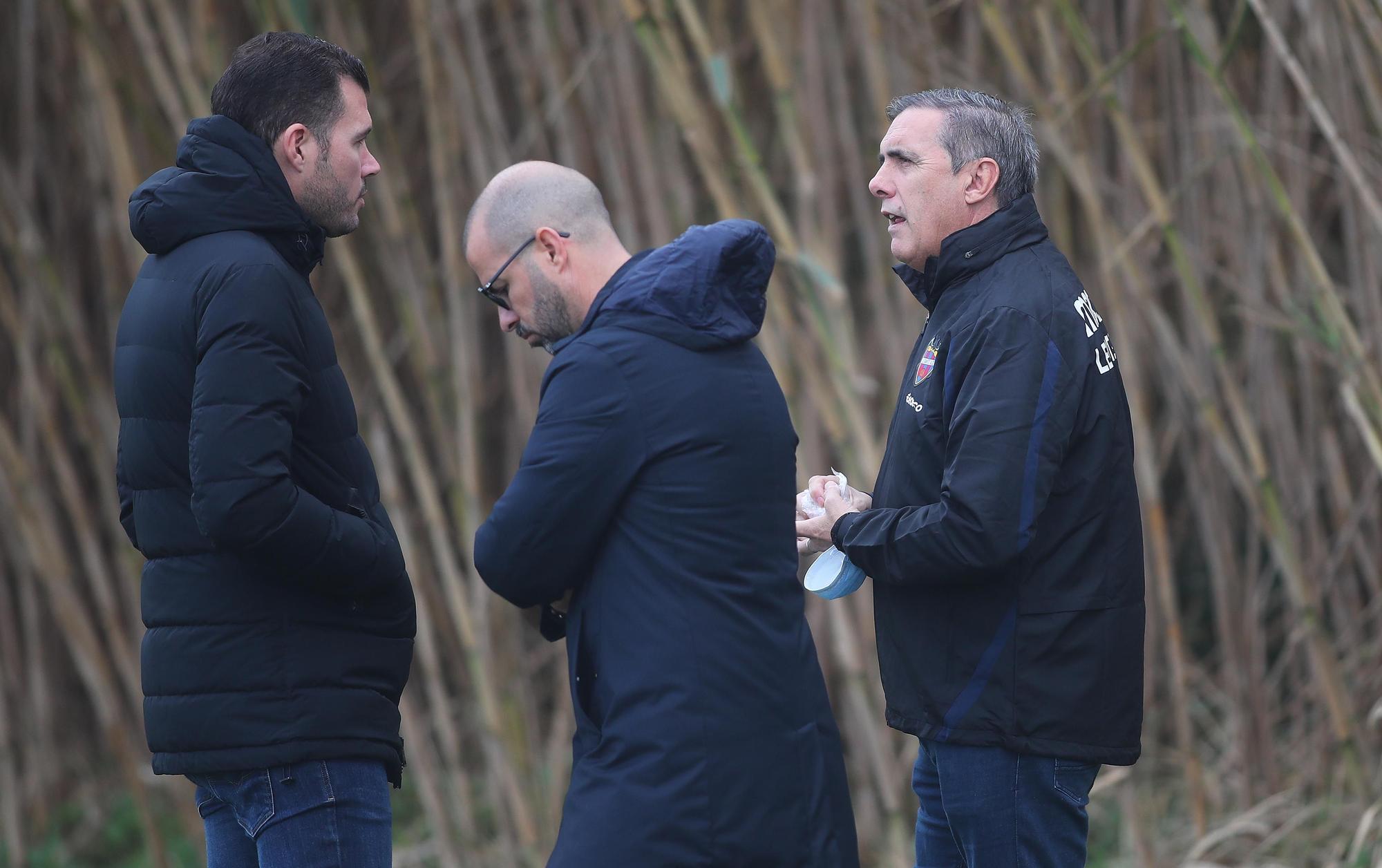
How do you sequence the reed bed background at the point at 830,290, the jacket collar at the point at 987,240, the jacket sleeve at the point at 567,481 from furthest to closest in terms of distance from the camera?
the reed bed background at the point at 830,290 < the jacket collar at the point at 987,240 < the jacket sleeve at the point at 567,481

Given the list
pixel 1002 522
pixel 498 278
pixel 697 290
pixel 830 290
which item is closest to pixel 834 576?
pixel 1002 522

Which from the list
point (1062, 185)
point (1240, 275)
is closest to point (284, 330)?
point (1062, 185)

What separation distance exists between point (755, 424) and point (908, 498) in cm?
24

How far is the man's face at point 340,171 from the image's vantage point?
1.41 meters

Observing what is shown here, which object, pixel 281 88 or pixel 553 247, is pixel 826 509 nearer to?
pixel 553 247

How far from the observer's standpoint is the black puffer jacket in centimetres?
126

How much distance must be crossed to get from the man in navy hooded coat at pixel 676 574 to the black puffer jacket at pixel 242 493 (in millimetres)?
190

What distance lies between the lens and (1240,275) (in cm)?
263

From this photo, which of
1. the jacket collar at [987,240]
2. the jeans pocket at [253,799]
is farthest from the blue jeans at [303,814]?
the jacket collar at [987,240]

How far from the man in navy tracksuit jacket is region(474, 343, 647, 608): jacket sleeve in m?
0.31

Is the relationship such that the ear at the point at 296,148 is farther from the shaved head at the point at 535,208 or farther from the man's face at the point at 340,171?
the shaved head at the point at 535,208

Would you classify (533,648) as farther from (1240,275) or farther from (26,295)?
(1240,275)

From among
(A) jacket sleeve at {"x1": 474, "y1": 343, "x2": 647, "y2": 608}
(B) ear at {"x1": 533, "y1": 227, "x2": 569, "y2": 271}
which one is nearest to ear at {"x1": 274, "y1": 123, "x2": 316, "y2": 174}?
(B) ear at {"x1": 533, "y1": 227, "x2": 569, "y2": 271}

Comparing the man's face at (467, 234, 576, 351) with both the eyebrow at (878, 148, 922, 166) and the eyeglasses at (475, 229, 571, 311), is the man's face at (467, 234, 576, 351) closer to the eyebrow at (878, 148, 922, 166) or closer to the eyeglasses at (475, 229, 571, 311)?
the eyeglasses at (475, 229, 571, 311)
